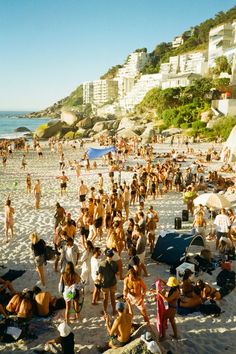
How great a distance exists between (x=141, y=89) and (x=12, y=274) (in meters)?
80.8

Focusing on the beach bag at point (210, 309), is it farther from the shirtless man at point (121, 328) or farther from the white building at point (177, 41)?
the white building at point (177, 41)

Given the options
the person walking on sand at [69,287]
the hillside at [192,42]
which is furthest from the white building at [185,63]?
the person walking on sand at [69,287]

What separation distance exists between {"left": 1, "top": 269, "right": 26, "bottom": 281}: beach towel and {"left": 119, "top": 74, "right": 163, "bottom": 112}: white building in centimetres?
7489

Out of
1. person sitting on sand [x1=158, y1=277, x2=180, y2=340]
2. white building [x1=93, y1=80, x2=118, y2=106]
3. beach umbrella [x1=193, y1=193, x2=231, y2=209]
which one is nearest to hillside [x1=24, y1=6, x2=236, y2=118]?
white building [x1=93, y1=80, x2=118, y2=106]

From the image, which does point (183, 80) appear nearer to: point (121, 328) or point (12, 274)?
point (12, 274)

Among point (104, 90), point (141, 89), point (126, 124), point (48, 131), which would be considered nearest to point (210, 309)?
point (48, 131)

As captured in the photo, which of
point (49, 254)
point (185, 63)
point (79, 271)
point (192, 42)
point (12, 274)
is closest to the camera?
point (12, 274)

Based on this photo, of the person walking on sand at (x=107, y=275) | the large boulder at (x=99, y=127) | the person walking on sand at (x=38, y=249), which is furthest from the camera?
the large boulder at (x=99, y=127)

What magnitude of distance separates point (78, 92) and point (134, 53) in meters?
53.2

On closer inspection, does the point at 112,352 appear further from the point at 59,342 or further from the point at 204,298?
the point at 204,298

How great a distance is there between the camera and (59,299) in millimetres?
6508

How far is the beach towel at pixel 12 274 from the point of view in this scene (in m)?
7.53

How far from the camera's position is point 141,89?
84.4 meters

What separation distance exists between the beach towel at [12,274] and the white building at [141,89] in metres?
74.9
